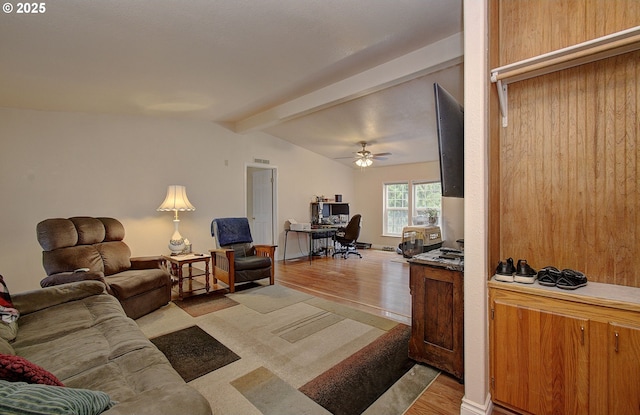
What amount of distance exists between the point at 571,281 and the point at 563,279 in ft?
0.12

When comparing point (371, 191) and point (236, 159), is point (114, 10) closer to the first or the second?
point (236, 159)

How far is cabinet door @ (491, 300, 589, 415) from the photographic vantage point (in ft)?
4.65

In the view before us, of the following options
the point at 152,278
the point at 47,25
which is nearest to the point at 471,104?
the point at 47,25

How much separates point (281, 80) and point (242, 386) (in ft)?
10.4

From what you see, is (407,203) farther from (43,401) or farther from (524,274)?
(43,401)

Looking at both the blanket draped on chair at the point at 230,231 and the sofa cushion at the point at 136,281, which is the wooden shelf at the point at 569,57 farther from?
the blanket draped on chair at the point at 230,231

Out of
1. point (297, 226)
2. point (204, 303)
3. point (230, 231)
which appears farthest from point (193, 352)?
point (297, 226)

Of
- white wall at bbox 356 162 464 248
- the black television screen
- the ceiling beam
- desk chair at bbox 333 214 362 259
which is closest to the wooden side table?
the ceiling beam

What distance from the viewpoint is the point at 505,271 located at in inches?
65.9

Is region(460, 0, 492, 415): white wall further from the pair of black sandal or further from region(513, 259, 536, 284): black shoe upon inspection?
the pair of black sandal

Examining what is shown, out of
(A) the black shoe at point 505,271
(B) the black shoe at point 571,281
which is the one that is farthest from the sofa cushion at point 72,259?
(B) the black shoe at point 571,281

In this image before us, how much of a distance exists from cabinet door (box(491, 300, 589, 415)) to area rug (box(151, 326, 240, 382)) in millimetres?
1845

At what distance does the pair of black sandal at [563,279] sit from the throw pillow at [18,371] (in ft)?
7.25

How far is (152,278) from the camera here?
3.19 metres
